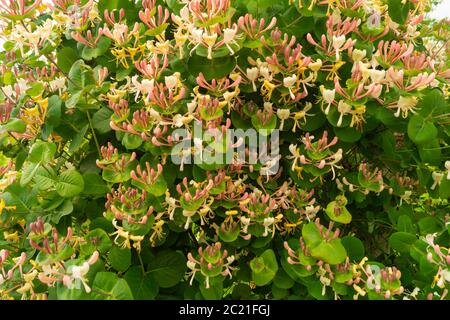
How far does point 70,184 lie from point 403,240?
2.81 feet

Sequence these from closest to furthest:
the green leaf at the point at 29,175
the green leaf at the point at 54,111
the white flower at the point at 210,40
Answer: the white flower at the point at 210,40, the green leaf at the point at 29,175, the green leaf at the point at 54,111

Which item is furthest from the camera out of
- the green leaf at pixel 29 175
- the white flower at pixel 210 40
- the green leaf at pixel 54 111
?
the green leaf at pixel 54 111

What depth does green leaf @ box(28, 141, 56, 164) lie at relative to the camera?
3.83 ft

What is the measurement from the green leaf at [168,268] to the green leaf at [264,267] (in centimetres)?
20

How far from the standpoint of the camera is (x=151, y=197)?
112 cm

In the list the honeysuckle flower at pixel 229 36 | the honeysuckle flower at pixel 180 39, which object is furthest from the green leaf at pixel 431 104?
the honeysuckle flower at pixel 180 39

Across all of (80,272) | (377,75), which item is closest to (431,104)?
(377,75)

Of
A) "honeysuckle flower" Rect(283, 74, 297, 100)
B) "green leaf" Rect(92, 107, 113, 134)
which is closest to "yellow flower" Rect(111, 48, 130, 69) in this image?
"green leaf" Rect(92, 107, 113, 134)

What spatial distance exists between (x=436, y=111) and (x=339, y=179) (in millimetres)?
322

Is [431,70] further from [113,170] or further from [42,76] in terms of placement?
[42,76]

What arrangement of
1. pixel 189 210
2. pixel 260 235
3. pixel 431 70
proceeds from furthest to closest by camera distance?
1. pixel 431 70
2. pixel 260 235
3. pixel 189 210

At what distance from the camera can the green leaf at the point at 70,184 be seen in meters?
1.16

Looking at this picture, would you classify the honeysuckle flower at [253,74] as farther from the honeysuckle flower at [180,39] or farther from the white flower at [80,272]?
the white flower at [80,272]
